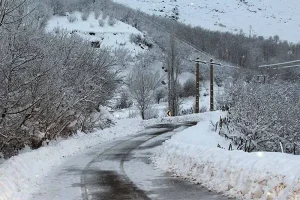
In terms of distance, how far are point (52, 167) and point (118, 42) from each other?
7452 centimetres

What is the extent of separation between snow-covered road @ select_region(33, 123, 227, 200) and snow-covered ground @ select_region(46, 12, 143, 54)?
67141 millimetres

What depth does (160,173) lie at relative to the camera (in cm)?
1479

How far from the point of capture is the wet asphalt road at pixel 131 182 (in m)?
11.0

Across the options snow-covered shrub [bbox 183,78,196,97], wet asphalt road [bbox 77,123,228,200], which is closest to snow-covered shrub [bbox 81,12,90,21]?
snow-covered shrub [bbox 183,78,196,97]

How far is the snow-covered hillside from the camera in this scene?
5782 inches

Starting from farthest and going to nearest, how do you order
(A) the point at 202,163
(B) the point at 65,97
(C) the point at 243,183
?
(B) the point at 65,97, (A) the point at 202,163, (C) the point at 243,183

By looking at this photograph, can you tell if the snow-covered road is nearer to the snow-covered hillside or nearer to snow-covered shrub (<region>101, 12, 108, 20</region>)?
snow-covered shrub (<region>101, 12, 108, 20</region>)

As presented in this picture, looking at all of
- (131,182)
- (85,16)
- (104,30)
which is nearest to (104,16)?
(85,16)

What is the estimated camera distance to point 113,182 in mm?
13125

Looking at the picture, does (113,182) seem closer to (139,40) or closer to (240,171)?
(240,171)

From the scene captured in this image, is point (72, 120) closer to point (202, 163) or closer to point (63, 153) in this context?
point (63, 153)

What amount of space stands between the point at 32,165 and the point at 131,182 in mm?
4405

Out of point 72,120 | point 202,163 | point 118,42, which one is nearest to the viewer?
point 202,163

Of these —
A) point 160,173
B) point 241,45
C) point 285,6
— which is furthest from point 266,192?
point 285,6
